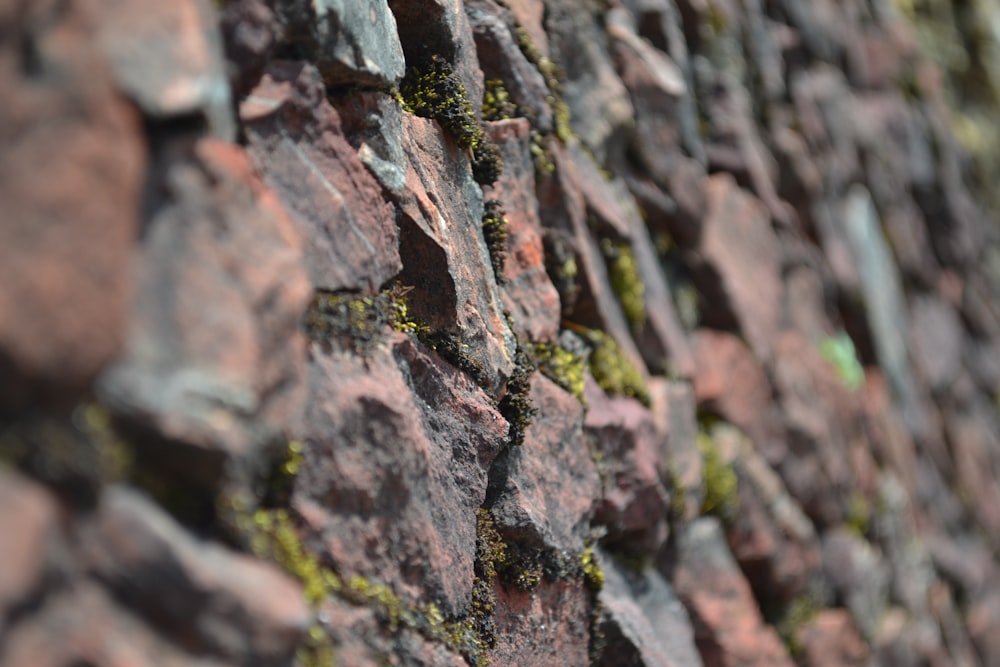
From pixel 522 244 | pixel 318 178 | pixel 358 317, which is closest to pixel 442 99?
pixel 522 244

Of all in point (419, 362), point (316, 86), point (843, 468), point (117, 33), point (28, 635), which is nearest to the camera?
point (28, 635)

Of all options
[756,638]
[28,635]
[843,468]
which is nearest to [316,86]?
[28,635]

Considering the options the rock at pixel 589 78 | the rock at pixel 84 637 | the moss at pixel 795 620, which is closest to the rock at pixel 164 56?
the rock at pixel 84 637

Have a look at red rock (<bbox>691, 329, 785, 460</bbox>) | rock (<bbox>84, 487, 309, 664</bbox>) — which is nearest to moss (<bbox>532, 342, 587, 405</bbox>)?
red rock (<bbox>691, 329, 785, 460</bbox>)

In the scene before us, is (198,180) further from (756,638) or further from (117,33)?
(756,638)

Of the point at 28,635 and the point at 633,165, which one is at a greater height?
the point at 28,635
